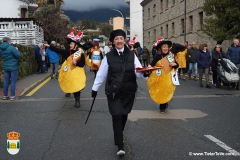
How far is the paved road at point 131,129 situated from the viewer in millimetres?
5305

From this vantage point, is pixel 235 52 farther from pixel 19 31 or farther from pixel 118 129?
pixel 19 31

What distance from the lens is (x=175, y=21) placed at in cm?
3469

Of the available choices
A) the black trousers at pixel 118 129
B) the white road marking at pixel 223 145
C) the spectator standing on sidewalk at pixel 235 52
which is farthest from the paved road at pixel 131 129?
the spectator standing on sidewalk at pixel 235 52

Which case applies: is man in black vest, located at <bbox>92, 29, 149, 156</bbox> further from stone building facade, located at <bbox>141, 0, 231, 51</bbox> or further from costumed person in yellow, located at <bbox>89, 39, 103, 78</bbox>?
stone building facade, located at <bbox>141, 0, 231, 51</bbox>

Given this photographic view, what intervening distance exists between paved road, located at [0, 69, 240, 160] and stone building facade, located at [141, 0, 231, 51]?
50.5 feet

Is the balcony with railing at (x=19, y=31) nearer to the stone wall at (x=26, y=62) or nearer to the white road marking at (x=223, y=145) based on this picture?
the stone wall at (x=26, y=62)

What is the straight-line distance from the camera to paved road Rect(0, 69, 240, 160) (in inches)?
209

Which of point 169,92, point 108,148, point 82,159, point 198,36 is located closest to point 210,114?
point 169,92

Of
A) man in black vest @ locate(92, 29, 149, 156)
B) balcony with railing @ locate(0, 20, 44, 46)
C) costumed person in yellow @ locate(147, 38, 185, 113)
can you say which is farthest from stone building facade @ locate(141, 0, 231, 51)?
man in black vest @ locate(92, 29, 149, 156)

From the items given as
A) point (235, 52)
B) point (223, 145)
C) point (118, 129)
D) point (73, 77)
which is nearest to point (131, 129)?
point (118, 129)

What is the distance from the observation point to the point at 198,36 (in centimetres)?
2866

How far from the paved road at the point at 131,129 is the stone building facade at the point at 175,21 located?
1538 centimetres

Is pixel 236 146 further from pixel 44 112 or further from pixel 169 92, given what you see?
pixel 44 112

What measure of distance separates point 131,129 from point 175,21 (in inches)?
1144
